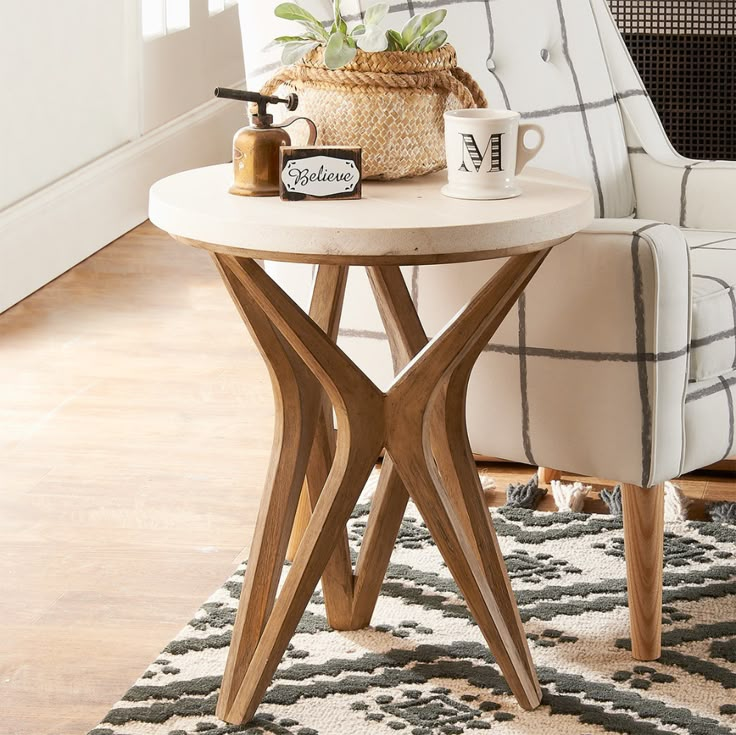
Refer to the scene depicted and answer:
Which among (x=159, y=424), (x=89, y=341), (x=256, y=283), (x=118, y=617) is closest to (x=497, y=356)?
(x=256, y=283)

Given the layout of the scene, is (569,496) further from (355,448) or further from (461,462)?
(355,448)

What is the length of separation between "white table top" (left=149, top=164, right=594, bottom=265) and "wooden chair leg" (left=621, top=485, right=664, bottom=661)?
14.0 inches

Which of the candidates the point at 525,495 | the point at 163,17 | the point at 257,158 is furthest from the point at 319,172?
the point at 163,17

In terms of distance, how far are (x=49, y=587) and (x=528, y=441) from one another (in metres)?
0.68

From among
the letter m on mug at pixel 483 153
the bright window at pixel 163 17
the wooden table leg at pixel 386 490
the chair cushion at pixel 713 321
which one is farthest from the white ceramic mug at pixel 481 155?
the bright window at pixel 163 17

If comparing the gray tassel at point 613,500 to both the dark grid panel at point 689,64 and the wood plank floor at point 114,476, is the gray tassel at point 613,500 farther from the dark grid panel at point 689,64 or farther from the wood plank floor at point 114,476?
the dark grid panel at point 689,64

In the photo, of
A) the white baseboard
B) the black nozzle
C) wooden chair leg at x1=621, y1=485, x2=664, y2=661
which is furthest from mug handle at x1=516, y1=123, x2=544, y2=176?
the white baseboard

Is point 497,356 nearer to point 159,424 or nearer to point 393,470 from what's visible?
point 393,470

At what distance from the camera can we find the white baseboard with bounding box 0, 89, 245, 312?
300cm

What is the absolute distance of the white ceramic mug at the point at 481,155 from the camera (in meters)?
1.26

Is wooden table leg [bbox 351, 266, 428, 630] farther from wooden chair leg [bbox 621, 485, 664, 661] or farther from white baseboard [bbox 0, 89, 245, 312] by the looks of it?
white baseboard [bbox 0, 89, 245, 312]

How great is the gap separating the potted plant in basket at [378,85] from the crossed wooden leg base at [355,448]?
Answer: 0.48 feet

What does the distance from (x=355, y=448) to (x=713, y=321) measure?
475 mm

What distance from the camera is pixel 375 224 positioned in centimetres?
116
